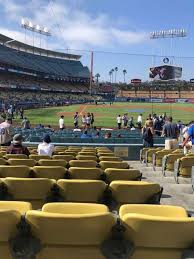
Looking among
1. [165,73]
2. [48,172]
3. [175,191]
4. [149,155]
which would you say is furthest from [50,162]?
[165,73]

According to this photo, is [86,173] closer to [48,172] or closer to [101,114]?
[48,172]

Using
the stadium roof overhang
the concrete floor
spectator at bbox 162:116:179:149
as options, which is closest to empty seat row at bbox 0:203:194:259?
the concrete floor

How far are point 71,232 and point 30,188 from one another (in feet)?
5.93

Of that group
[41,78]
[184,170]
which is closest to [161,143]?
[184,170]

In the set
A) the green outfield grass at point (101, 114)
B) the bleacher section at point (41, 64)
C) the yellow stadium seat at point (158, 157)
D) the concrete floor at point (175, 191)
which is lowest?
the concrete floor at point (175, 191)

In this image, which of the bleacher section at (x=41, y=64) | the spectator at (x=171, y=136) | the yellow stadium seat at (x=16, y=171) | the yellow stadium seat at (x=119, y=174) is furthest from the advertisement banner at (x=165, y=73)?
the yellow stadium seat at (x=16, y=171)

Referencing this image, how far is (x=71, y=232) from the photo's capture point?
3.20 meters

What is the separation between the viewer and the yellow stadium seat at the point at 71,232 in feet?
10.4

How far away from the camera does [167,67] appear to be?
9488cm

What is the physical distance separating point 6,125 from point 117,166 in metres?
7.43

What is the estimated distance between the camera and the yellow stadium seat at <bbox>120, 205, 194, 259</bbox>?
318 centimetres

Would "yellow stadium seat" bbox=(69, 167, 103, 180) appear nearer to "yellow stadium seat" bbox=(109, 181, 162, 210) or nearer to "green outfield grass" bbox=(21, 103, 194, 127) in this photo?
"yellow stadium seat" bbox=(109, 181, 162, 210)

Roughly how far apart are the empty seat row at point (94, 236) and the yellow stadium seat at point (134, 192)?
58.3 inches

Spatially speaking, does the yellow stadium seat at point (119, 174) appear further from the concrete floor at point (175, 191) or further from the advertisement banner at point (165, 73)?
the advertisement banner at point (165, 73)
